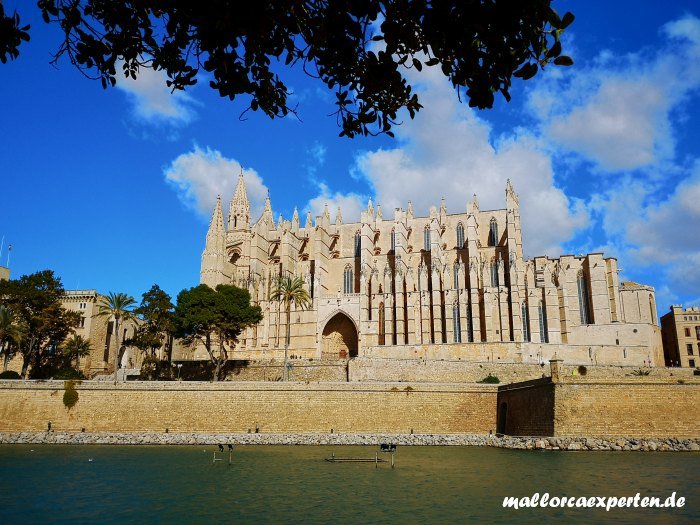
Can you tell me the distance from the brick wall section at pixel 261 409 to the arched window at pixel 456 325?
48.8ft

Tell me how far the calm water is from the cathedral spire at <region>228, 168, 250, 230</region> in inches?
1756

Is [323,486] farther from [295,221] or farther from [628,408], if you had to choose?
[295,221]

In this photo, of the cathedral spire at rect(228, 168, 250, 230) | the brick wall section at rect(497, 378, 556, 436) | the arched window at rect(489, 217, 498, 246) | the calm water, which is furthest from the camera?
the cathedral spire at rect(228, 168, 250, 230)

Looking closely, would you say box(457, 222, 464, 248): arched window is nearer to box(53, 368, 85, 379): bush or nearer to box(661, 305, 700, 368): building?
box(661, 305, 700, 368): building

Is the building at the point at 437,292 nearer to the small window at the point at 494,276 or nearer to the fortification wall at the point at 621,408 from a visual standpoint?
the small window at the point at 494,276

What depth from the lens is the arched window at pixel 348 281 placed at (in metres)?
56.1

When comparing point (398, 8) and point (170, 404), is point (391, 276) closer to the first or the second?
point (170, 404)

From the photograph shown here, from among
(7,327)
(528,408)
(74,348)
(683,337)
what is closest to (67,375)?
(7,327)

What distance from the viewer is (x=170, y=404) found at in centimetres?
3200

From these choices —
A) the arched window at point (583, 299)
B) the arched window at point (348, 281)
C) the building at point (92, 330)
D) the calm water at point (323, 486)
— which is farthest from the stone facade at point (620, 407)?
the building at point (92, 330)

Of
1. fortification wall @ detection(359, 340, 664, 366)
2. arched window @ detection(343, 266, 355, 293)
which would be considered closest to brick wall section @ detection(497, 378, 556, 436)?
fortification wall @ detection(359, 340, 664, 366)

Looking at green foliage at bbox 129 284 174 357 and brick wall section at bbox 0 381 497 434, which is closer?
brick wall section at bbox 0 381 497 434

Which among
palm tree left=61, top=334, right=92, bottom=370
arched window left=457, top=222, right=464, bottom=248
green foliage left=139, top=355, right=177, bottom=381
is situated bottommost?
green foliage left=139, top=355, right=177, bottom=381

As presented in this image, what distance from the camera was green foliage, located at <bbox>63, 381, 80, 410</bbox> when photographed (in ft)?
106
